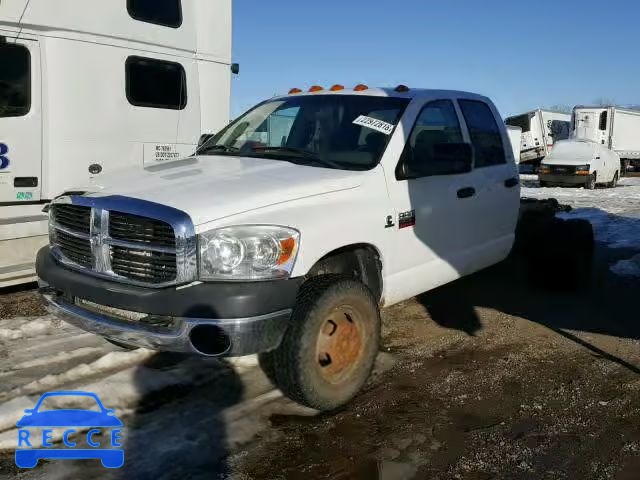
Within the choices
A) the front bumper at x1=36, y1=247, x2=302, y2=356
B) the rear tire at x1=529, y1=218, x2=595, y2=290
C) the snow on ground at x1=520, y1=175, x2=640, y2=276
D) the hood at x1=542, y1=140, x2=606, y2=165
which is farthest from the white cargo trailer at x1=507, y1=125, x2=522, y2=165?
the hood at x1=542, y1=140, x2=606, y2=165

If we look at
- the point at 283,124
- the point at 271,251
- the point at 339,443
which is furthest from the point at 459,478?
the point at 283,124

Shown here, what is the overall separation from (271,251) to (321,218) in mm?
437

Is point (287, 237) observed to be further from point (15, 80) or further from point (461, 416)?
point (15, 80)

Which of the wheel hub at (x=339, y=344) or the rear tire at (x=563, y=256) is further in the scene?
the rear tire at (x=563, y=256)

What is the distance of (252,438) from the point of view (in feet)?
10.6

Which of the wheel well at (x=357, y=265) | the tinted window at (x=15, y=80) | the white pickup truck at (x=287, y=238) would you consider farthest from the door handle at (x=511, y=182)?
the tinted window at (x=15, y=80)

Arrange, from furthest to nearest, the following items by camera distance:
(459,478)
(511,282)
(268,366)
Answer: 1. (511,282)
2. (268,366)
3. (459,478)

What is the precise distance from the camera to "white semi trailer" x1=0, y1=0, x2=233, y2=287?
559 cm

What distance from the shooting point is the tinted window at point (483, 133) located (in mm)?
5094

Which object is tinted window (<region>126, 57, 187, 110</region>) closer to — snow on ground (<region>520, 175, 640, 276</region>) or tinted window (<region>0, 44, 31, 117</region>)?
tinted window (<region>0, 44, 31, 117</region>)

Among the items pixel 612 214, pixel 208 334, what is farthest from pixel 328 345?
pixel 612 214

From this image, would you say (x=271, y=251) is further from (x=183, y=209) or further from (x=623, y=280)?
(x=623, y=280)

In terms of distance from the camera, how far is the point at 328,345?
3463 mm

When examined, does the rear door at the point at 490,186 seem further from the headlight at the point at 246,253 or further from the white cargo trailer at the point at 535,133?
the white cargo trailer at the point at 535,133
